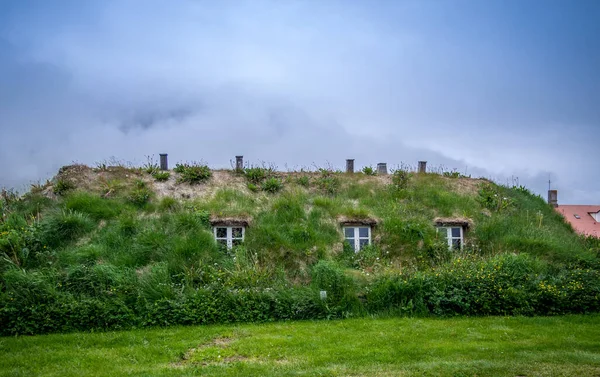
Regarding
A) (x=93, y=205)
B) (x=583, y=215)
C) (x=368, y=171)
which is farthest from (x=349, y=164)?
(x=583, y=215)

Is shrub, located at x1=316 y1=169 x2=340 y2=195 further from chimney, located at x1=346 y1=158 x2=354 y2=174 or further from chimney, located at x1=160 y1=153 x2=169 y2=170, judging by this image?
chimney, located at x1=160 y1=153 x2=169 y2=170

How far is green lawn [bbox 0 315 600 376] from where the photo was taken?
26.9ft

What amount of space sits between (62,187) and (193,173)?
16.8 ft

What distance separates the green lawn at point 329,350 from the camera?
8.20m

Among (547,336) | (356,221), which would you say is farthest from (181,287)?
(547,336)

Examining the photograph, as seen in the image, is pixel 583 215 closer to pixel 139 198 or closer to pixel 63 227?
pixel 139 198

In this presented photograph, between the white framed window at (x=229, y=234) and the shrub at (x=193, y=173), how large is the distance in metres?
3.54

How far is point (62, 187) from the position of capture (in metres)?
18.4

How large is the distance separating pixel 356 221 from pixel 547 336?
26.2ft

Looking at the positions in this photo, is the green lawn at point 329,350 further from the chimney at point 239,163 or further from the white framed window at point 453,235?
the chimney at point 239,163

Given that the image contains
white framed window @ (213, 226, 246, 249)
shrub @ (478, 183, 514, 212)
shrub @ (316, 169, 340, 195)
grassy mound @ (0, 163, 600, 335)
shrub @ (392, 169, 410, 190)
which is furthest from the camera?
shrub @ (392, 169, 410, 190)

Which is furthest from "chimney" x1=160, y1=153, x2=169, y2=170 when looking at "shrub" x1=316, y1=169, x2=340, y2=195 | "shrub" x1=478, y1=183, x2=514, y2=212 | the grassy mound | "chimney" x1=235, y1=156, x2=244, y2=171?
"shrub" x1=478, y1=183, x2=514, y2=212

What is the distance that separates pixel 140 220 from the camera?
56.1 feet

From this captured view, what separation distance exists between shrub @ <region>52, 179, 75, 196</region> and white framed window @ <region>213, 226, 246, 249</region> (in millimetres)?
6448
